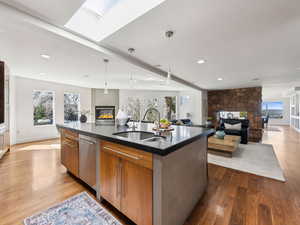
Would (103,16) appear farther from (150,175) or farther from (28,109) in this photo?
(28,109)

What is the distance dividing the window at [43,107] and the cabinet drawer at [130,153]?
5.24 metres

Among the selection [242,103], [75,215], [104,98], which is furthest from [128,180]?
[242,103]

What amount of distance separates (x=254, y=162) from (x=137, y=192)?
3.24m

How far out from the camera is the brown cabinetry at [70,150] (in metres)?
2.19

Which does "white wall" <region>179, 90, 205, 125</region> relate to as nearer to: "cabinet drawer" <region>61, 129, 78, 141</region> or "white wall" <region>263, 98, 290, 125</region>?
"cabinet drawer" <region>61, 129, 78, 141</region>

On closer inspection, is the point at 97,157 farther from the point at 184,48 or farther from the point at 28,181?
the point at 184,48

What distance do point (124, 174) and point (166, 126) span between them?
0.82 meters

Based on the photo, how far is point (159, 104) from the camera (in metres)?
8.06

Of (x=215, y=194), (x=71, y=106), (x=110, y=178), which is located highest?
(x=71, y=106)

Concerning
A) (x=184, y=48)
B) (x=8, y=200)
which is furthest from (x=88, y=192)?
(x=184, y=48)

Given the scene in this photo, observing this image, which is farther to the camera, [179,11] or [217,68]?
[217,68]

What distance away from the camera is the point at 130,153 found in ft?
4.37

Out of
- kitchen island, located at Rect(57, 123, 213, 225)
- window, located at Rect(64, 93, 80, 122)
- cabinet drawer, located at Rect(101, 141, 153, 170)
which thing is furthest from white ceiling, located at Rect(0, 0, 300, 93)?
window, located at Rect(64, 93, 80, 122)

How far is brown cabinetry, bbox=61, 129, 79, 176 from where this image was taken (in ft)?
7.17
